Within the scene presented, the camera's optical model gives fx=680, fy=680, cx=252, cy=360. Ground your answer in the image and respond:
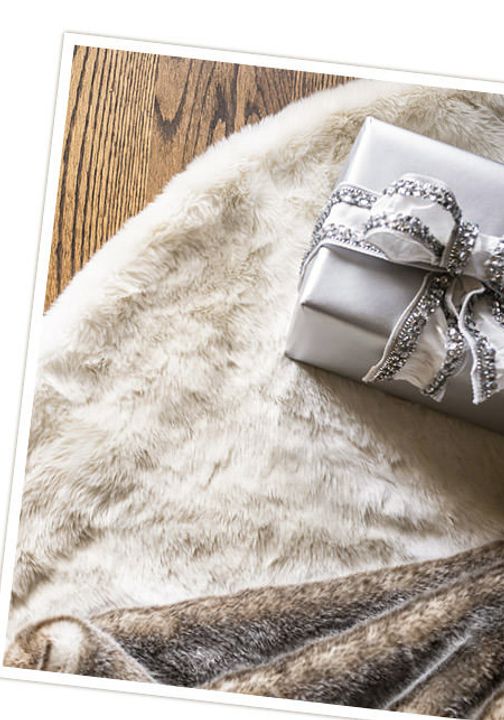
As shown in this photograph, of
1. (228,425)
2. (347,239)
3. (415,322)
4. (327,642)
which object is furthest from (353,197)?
(327,642)

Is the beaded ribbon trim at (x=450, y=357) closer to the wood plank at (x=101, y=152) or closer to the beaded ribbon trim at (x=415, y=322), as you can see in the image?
the beaded ribbon trim at (x=415, y=322)

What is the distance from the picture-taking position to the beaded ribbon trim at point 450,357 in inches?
32.8

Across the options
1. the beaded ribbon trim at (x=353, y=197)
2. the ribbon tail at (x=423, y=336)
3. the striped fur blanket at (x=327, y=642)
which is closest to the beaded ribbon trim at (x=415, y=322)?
the ribbon tail at (x=423, y=336)

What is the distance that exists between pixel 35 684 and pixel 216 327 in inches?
22.4

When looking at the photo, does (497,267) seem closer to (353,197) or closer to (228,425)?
(353,197)

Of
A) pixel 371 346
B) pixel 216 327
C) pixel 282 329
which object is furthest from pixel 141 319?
pixel 371 346

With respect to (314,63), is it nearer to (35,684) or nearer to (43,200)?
(43,200)

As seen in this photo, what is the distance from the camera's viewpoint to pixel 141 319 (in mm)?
1089

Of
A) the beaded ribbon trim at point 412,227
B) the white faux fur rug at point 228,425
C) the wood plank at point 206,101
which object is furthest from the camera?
the wood plank at point 206,101

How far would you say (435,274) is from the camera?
863mm

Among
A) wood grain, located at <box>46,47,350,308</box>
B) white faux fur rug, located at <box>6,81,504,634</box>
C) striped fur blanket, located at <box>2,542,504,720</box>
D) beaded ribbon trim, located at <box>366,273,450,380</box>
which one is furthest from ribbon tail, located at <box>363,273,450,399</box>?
wood grain, located at <box>46,47,350,308</box>

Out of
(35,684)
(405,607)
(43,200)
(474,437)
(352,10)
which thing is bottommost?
(35,684)

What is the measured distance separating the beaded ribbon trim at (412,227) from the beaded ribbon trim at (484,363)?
0.11 m

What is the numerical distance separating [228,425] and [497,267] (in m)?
0.47
